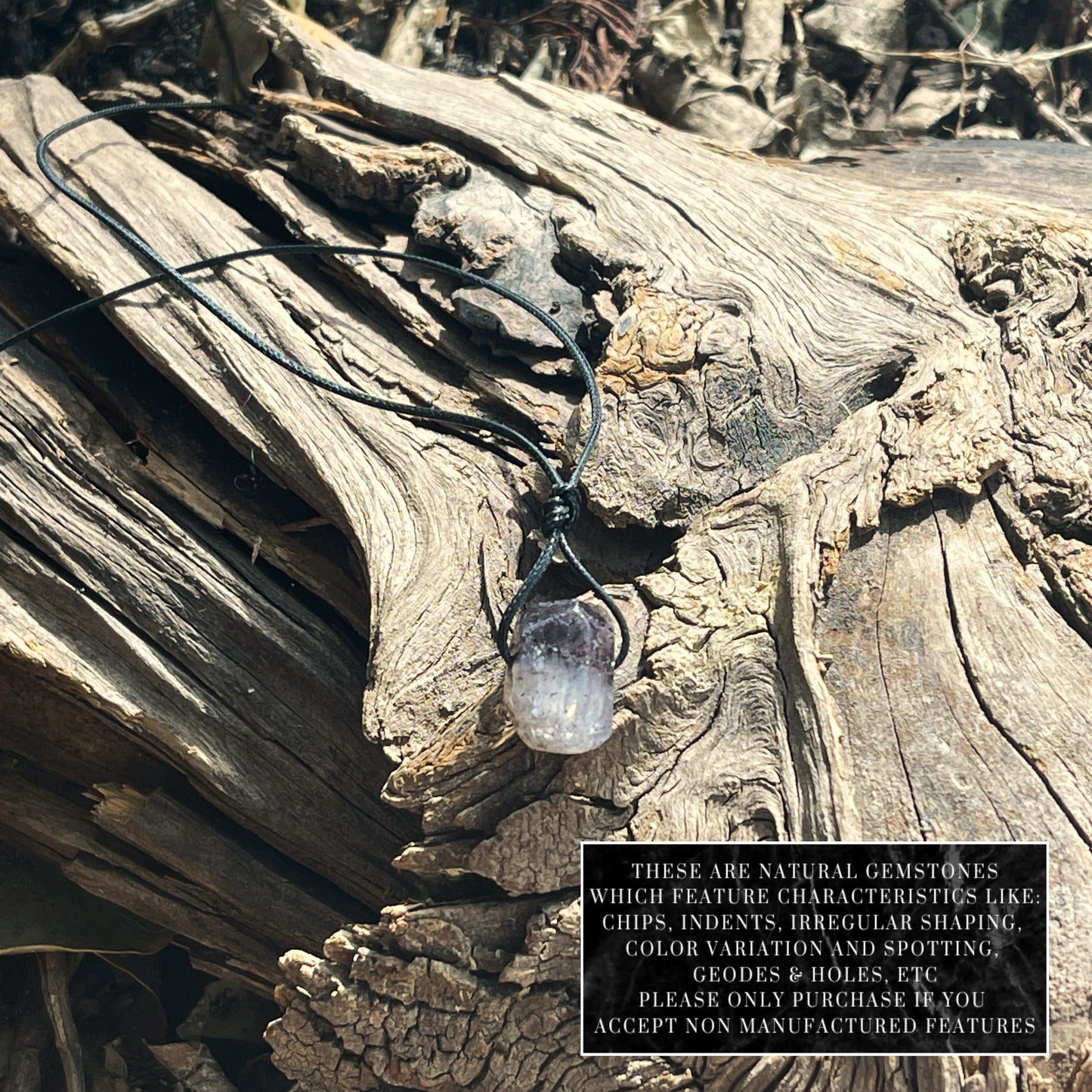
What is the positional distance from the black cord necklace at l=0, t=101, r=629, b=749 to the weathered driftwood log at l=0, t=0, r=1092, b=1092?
4 centimetres

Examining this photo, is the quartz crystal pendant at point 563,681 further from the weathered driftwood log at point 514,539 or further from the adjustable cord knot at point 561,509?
the adjustable cord knot at point 561,509

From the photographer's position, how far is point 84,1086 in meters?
1.92


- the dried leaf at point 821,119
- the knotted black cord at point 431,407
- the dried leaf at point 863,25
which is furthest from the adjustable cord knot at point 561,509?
the dried leaf at point 863,25

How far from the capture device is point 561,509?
5.10 feet

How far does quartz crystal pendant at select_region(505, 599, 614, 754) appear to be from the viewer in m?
1.33

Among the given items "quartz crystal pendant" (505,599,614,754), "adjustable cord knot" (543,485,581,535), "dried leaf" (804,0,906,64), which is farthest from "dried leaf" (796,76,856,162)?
"quartz crystal pendant" (505,599,614,754)

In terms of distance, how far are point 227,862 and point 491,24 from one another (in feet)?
7.92

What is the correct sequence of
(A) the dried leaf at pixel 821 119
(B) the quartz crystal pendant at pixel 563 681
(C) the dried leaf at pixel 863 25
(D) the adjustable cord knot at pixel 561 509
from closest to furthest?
(B) the quartz crystal pendant at pixel 563 681
(D) the adjustable cord knot at pixel 561 509
(A) the dried leaf at pixel 821 119
(C) the dried leaf at pixel 863 25

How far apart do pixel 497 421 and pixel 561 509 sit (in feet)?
1.09

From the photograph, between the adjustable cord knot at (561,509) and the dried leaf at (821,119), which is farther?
the dried leaf at (821,119)

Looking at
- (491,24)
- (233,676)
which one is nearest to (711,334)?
(233,676)

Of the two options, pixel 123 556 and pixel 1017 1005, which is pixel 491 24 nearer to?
pixel 123 556

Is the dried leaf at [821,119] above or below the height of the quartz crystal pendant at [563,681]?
above

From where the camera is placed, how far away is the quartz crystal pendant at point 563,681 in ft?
4.38
